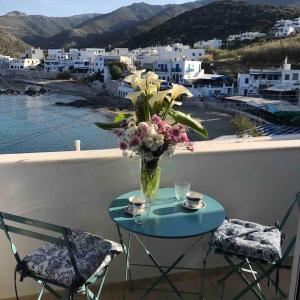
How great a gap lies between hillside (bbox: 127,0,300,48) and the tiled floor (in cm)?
3846

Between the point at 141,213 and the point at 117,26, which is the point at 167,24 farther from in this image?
the point at 141,213

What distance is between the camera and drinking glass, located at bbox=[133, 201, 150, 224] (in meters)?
A: 1.33

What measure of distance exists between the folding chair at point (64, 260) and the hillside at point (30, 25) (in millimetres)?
24677

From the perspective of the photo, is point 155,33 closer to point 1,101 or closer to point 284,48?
point 284,48

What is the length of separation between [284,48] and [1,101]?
25.3 meters

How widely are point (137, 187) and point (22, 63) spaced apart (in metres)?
34.8

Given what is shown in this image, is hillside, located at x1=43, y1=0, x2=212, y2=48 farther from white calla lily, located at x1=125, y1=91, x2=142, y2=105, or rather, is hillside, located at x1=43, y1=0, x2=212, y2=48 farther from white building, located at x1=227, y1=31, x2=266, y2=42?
white calla lily, located at x1=125, y1=91, x2=142, y2=105

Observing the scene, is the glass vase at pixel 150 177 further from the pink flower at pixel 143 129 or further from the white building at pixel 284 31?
the white building at pixel 284 31

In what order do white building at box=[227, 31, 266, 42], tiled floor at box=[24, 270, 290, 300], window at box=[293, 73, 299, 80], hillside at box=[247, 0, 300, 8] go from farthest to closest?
hillside at box=[247, 0, 300, 8], white building at box=[227, 31, 266, 42], window at box=[293, 73, 299, 80], tiled floor at box=[24, 270, 290, 300]

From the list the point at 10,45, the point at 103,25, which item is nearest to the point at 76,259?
the point at 10,45

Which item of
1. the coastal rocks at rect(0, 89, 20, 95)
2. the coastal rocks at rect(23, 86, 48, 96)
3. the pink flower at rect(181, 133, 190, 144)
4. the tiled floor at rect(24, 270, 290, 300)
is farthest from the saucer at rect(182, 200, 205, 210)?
the coastal rocks at rect(23, 86, 48, 96)

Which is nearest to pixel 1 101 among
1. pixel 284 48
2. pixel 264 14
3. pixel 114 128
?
pixel 284 48

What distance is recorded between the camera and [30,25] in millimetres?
28281

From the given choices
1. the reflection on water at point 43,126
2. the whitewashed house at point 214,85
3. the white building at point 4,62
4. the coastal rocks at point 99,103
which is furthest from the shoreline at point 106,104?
the whitewashed house at point 214,85
